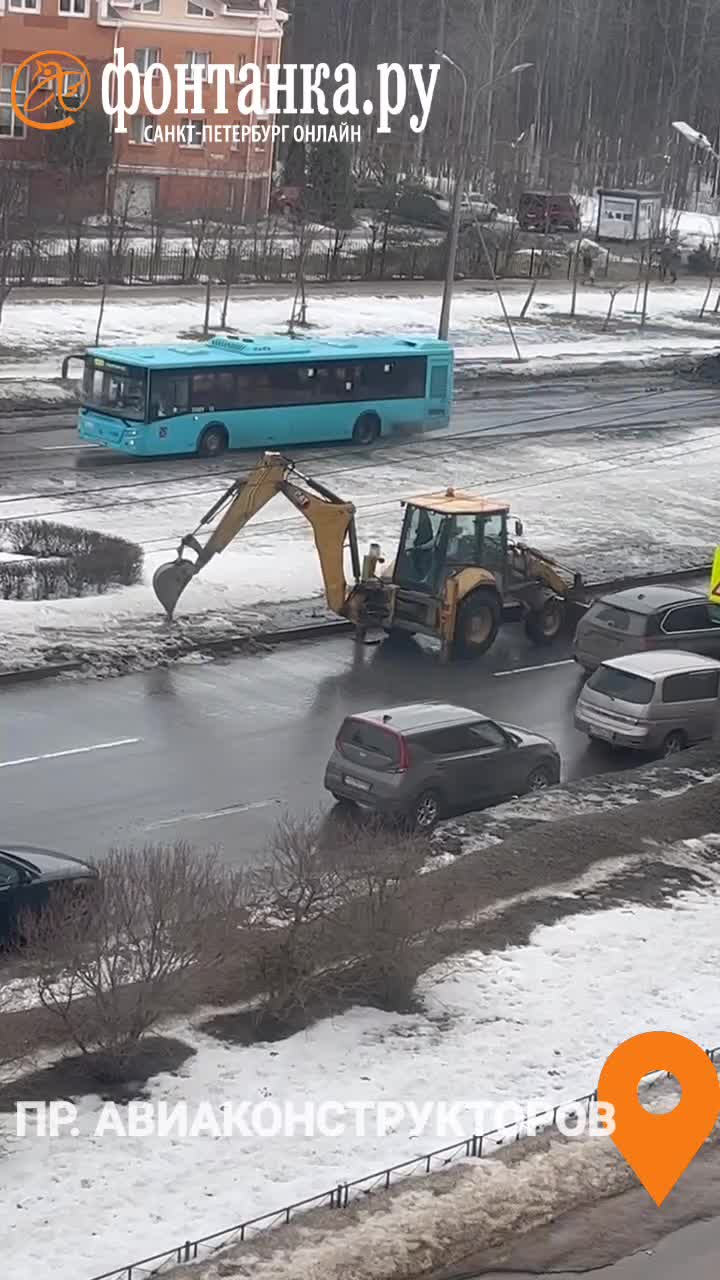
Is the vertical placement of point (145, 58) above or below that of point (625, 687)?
above

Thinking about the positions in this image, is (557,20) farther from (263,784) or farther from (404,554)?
(263,784)

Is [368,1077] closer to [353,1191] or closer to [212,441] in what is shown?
[353,1191]

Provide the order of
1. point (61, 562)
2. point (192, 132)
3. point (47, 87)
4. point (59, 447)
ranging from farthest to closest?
point (192, 132) < point (47, 87) < point (59, 447) < point (61, 562)

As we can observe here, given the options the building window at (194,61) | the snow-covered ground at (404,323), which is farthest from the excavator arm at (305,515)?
the building window at (194,61)

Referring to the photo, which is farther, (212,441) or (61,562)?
(212,441)

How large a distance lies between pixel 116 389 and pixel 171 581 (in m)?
14.0

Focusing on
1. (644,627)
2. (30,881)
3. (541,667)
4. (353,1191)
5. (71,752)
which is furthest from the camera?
(541,667)

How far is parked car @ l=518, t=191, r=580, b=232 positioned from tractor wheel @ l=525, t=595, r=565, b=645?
6370cm

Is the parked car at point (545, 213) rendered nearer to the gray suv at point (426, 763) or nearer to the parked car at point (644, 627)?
the parked car at point (644, 627)

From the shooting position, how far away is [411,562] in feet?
100

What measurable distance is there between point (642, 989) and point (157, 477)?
2508 centimetres

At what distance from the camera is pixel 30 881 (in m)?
17.9

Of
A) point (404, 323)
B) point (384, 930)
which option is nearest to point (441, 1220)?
point (384, 930)

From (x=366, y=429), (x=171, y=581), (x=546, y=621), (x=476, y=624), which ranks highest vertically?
(x=366, y=429)
